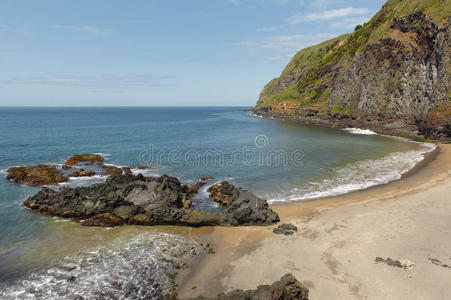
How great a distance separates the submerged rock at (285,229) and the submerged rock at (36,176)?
95.8 feet

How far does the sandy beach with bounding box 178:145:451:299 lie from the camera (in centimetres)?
1349

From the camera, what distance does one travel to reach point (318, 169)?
3769 cm

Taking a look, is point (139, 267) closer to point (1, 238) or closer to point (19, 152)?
point (1, 238)

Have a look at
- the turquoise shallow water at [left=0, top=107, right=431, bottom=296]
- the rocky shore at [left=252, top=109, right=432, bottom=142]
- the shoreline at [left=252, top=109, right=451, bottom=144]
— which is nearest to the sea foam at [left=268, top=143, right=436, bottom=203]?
the turquoise shallow water at [left=0, top=107, right=431, bottom=296]

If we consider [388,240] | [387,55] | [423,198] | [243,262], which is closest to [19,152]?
[243,262]

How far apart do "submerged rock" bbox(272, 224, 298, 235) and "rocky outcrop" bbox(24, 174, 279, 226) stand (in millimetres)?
1482

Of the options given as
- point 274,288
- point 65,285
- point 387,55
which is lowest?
point 65,285

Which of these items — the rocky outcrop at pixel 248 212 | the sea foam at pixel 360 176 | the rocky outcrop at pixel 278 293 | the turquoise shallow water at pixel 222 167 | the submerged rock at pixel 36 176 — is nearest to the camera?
the rocky outcrop at pixel 278 293

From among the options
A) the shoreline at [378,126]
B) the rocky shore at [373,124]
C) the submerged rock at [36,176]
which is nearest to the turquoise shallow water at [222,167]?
the submerged rock at [36,176]

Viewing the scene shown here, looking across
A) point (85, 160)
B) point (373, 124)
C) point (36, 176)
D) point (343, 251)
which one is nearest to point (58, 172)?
point (36, 176)

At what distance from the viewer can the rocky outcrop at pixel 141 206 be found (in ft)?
70.7

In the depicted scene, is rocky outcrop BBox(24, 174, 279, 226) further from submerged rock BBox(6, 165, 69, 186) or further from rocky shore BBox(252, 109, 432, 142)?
rocky shore BBox(252, 109, 432, 142)

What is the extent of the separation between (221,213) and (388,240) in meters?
12.8

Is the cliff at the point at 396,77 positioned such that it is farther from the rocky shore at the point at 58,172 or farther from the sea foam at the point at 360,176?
the rocky shore at the point at 58,172
